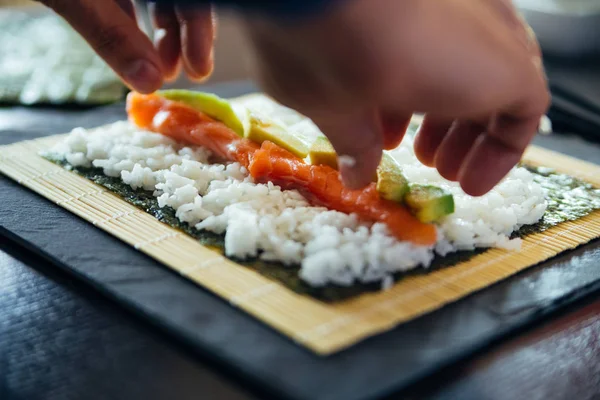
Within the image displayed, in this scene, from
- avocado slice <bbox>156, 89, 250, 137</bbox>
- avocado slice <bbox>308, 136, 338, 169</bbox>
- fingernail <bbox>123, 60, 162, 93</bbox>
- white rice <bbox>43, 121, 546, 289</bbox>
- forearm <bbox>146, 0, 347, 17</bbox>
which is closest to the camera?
forearm <bbox>146, 0, 347, 17</bbox>

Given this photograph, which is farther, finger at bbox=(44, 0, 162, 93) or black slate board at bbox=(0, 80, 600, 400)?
finger at bbox=(44, 0, 162, 93)

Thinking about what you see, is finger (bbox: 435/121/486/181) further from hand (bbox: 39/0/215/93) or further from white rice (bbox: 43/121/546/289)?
hand (bbox: 39/0/215/93)

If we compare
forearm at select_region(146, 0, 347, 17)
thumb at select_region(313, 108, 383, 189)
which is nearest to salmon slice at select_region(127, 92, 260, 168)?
thumb at select_region(313, 108, 383, 189)

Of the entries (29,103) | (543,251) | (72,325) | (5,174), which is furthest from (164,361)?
(29,103)

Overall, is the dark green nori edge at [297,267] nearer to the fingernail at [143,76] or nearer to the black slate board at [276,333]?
the black slate board at [276,333]

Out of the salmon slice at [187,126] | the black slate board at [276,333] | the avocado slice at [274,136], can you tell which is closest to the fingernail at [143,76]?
the salmon slice at [187,126]

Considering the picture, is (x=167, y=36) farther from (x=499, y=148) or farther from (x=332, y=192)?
(x=499, y=148)

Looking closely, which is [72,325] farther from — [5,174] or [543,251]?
[543,251]
